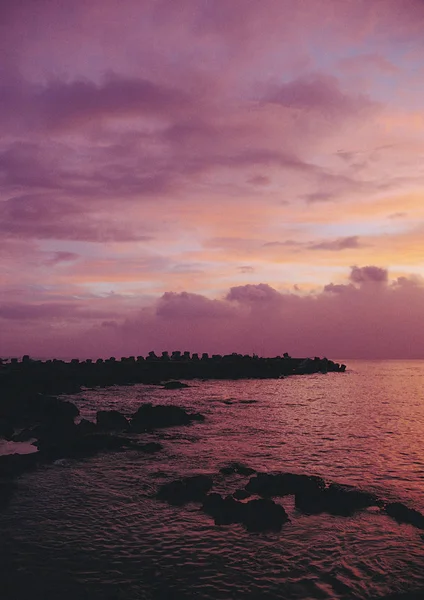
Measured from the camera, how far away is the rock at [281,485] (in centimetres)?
2153

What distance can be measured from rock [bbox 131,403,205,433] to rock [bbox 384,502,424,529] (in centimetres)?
2437

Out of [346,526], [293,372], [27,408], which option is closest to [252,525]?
[346,526]

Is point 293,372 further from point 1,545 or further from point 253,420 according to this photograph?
point 1,545

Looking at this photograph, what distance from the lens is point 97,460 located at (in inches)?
1089

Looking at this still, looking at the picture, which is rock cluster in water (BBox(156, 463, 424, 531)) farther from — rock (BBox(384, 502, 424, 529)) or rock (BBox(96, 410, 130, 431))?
rock (BBox(96, 410, 130, 431))

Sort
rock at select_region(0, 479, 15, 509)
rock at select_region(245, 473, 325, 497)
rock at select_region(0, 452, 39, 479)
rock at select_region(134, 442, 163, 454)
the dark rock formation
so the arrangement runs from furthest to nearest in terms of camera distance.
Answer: rock at select_region(134, 442, 163, 454), rock at select_region(0, 452, 39, 479), rock at select_region(245, 473, 325, 497), rock at select_region(0, 479, 15, 509), the dark rock formation

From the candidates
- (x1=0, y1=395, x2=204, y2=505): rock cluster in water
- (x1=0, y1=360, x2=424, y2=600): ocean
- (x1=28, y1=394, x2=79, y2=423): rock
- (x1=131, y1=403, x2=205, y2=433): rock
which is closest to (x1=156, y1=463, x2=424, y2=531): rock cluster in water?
(x1=0, y1=360, x2=424, y2=600): ocean

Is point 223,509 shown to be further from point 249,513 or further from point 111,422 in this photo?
point 111,422

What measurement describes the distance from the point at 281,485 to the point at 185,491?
4.86 m

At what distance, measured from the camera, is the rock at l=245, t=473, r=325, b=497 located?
21531 mm

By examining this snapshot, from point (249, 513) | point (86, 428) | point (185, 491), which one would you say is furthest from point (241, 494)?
point (86, 428)

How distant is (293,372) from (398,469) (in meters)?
120

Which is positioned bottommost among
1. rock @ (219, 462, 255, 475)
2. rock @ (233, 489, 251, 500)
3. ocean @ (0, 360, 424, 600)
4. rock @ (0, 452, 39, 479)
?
ocean @ (0, 360, 424, 600)

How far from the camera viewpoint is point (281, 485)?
2200 centimetres
